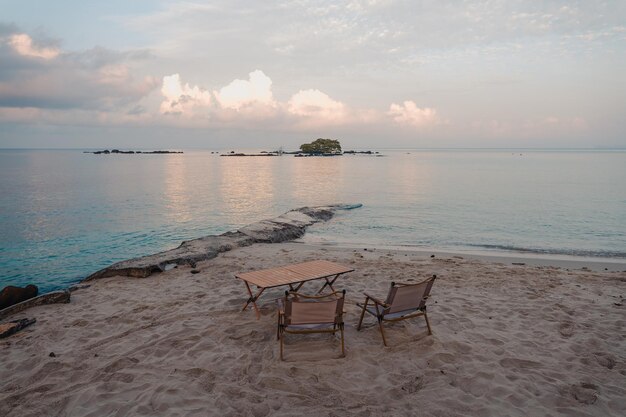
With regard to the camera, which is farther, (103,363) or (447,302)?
(447,302)

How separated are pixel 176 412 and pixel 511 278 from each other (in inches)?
333

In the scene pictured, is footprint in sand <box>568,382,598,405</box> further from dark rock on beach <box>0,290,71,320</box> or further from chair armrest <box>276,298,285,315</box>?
dark rock on beach <box>0,290,71,320</box>

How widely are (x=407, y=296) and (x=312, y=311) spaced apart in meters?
1.53

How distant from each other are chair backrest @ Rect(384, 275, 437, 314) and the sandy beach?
1.65 feet

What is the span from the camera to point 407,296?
19.5 ft

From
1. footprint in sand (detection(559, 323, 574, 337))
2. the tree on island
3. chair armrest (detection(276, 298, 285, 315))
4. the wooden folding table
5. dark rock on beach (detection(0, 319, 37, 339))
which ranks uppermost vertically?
the tree on island

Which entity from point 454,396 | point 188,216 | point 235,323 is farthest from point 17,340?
point 188,216

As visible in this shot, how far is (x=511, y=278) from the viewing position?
979 centimetres

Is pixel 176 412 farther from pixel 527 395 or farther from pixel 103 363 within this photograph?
pixel 527 395

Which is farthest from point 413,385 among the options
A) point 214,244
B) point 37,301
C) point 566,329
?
point 214,244

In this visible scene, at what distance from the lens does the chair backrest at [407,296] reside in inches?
228

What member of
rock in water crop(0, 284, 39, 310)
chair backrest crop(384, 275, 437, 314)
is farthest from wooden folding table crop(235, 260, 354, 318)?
rock in water crop(0, 284, 39, 310)

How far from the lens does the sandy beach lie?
4.51 m

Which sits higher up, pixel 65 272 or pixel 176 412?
pixel 176 412
